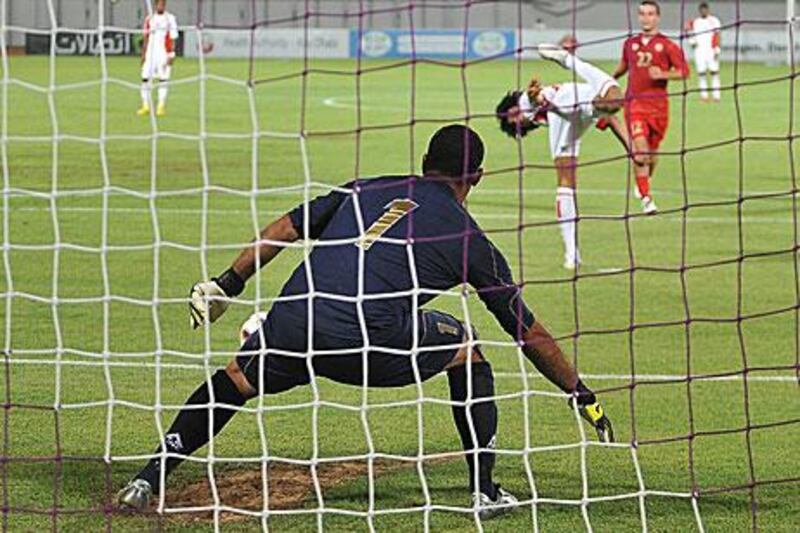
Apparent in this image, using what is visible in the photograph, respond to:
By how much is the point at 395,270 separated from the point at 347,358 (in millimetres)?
408

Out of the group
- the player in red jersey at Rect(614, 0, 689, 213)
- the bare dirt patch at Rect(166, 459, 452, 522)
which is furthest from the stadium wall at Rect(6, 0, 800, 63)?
the bare dirt patch at Rect(166, 459, 452, 522)

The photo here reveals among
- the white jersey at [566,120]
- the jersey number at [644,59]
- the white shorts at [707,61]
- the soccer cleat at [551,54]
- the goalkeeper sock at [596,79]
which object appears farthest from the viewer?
the white shorts at [707,61]

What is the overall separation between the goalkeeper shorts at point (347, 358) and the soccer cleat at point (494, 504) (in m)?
0.56

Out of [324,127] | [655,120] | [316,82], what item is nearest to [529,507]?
[655,120]

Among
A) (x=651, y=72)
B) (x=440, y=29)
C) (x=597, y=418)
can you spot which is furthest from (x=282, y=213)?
(x=440, y=29)

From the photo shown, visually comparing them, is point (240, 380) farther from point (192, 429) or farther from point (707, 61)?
point (707, 61)

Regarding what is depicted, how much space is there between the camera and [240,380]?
7.52 meters

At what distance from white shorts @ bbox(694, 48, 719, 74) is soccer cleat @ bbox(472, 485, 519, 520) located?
32247mm

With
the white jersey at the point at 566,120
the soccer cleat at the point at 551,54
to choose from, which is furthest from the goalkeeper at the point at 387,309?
the white jersey at the point at 566,120

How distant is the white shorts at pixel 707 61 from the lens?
130 ft

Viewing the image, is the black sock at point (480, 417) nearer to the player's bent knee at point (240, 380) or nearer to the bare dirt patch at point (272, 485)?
the bare dirt patch at point (272, 485)

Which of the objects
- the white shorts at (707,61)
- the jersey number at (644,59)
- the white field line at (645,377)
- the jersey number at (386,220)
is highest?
the white shorts at (707,61)

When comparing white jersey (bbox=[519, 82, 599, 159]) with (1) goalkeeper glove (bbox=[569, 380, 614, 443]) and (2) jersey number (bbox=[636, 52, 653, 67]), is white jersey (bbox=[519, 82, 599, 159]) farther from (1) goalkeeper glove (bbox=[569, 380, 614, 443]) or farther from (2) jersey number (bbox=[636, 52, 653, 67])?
(1) goalkeeper glove (bbox=[569, 380, 614, 443])

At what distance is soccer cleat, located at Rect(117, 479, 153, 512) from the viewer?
24.4 ft
